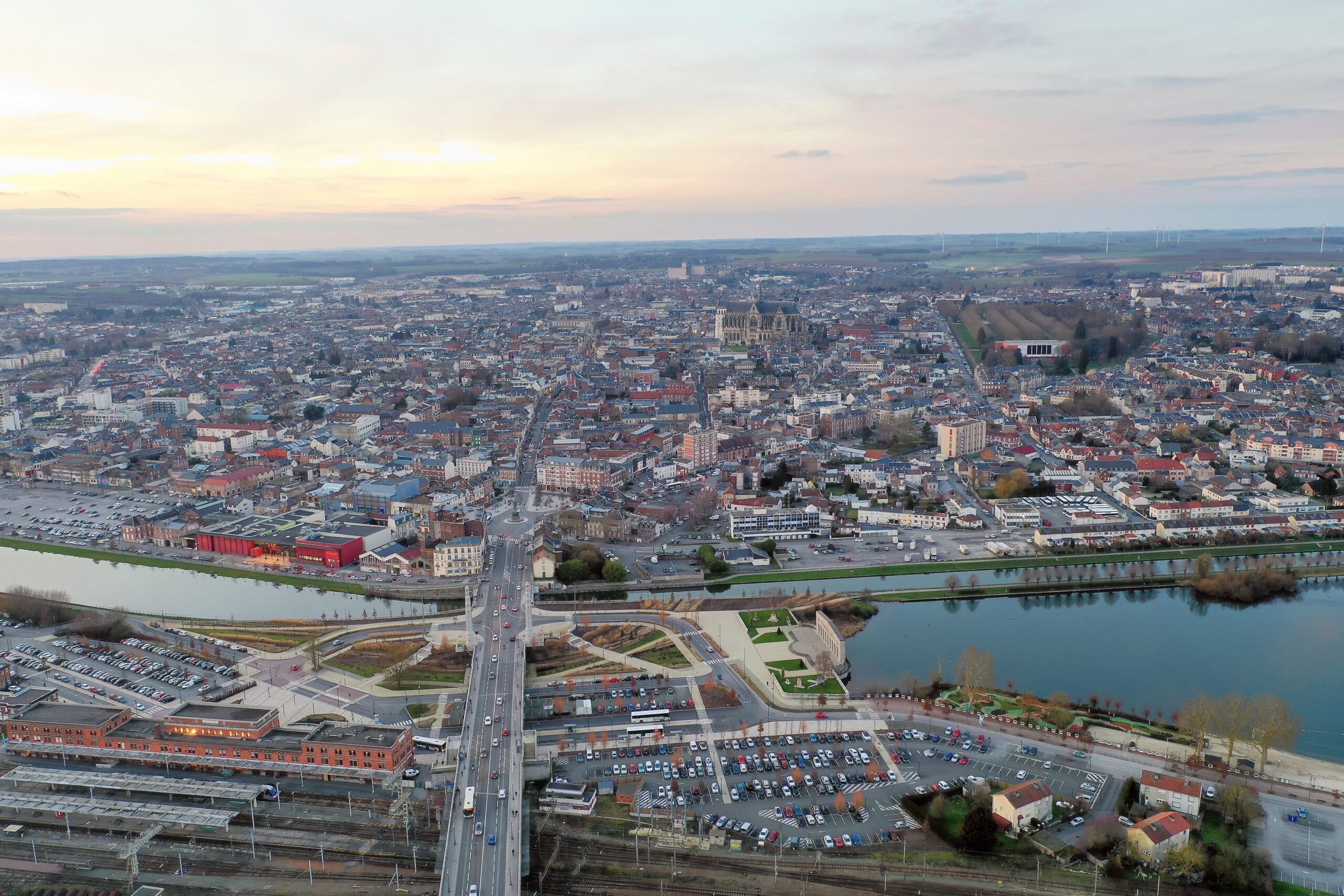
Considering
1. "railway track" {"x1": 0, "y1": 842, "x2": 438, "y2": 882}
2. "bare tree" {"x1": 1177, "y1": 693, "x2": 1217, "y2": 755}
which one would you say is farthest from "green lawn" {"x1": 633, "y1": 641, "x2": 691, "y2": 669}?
"bare tree" {"x1": 1177, "y1": 693, "x2": 1217, "y2": 755}

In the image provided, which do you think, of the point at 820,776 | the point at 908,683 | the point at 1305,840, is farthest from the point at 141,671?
the point at 1305,840

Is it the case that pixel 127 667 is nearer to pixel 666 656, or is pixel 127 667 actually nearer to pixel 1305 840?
pixel 666 656

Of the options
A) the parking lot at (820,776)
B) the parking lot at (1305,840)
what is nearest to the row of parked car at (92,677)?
the parking lot at (820,776)

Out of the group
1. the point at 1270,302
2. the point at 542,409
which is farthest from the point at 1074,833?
the point at 1270,302

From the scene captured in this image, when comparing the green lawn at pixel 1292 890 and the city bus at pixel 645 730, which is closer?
the green lawn at pixel 1292 890

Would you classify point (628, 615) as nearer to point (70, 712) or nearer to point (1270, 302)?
point (70, 712)

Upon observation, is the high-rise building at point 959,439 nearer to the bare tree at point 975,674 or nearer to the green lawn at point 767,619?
the green lawn at point 767,619
